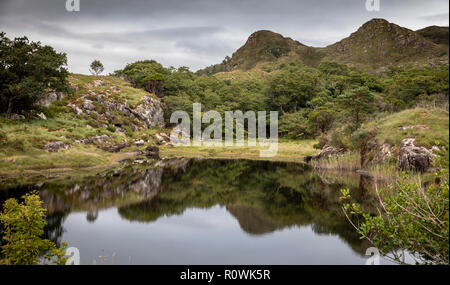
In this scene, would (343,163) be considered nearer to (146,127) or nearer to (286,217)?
(286,217)

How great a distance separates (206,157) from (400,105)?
3560 centimetres

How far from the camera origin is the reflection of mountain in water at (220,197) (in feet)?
61.2

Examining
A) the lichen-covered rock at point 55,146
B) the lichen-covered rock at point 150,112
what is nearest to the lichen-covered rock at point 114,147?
the lichen-covered rock at point 55,146

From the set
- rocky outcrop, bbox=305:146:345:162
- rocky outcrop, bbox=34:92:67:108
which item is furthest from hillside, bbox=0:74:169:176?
rocky outcrop, bbox=305:146:345:162

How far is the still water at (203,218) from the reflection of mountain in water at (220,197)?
73 millimetres

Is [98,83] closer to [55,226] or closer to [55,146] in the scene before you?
[55,146]

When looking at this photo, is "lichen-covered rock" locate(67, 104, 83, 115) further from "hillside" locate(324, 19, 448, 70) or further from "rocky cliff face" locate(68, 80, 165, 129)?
"hillside" locate(324, 19, 448, 70)

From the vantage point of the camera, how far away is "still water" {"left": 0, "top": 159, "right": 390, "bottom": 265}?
13.7 m

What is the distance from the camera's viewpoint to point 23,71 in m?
45.9

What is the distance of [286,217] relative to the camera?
20.0 metres

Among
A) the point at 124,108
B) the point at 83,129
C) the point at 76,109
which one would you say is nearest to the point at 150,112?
the point at 124,108

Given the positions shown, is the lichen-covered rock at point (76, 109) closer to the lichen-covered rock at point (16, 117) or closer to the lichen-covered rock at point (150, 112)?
the lichen-covered rock at point (150, 112)

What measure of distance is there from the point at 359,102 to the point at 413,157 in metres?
20.6
